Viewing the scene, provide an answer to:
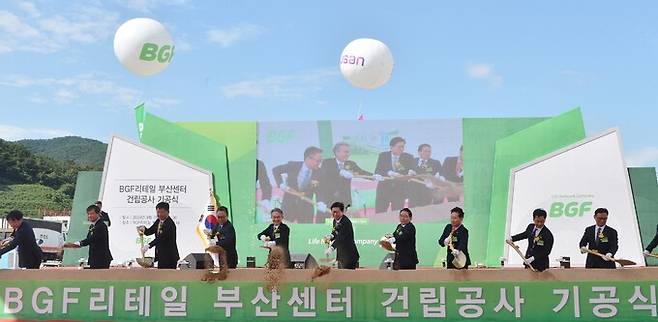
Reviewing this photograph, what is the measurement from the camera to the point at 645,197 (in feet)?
59.4

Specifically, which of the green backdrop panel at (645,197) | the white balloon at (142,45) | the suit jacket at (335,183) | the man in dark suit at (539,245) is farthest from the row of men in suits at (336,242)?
the green backdrop panel at (645,197)

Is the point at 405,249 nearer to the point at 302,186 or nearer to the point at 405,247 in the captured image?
the point at 405,247

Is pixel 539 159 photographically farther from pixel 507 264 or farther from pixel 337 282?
pixel 337 282

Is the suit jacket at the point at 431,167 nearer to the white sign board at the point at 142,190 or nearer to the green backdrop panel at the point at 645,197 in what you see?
the green backdrop panel at the point at 645,197

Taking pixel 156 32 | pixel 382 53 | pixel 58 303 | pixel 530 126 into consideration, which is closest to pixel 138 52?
pixel 156 32

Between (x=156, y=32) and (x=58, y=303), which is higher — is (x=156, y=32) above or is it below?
above

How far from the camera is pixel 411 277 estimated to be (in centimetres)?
632

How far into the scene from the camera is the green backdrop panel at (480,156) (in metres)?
17.8

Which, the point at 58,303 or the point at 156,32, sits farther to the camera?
the point at 156,32

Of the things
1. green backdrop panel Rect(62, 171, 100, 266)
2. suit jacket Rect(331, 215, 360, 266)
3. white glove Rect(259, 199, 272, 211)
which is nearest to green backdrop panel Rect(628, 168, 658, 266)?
white glove Rect(259, 199, 272, 211)

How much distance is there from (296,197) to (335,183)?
1.12m

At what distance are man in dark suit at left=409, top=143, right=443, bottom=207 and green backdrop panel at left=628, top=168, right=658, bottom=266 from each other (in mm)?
5432

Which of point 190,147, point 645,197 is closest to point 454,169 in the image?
point 645,197

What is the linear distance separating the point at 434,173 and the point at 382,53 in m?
4.94
